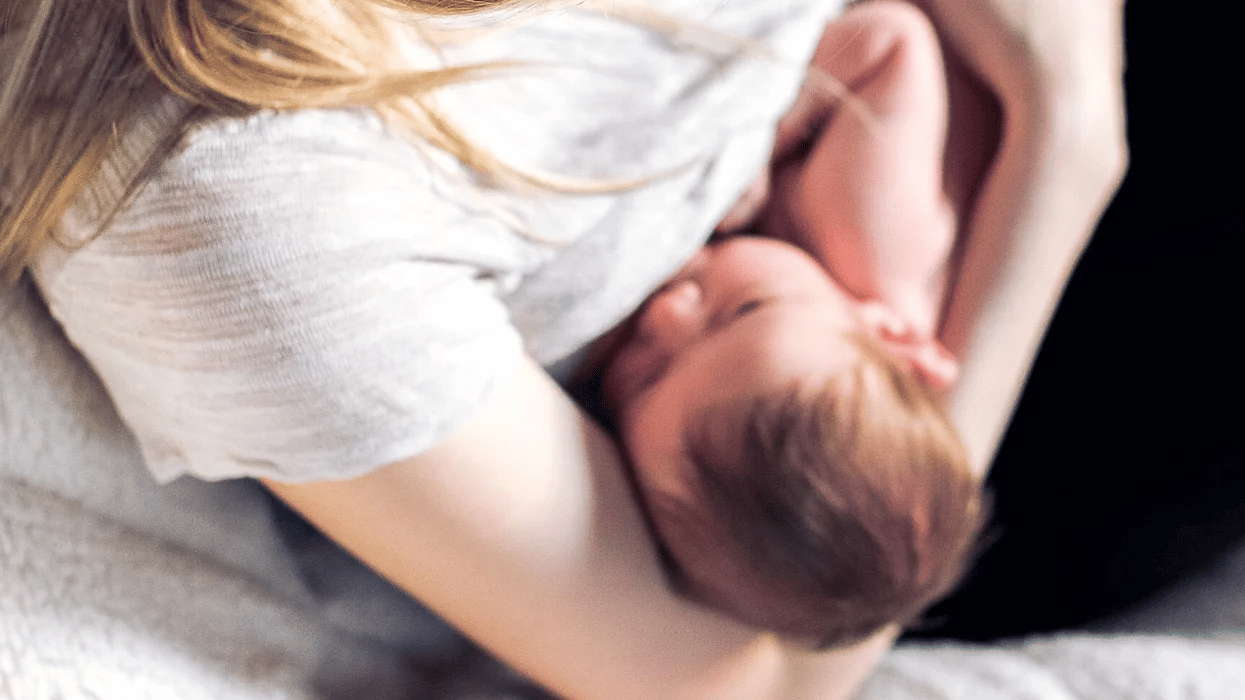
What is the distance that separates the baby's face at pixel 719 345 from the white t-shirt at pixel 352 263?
0.08 metres

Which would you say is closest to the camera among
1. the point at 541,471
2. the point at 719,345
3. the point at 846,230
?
the point at 541,471

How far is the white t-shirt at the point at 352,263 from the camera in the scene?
381 millimetres

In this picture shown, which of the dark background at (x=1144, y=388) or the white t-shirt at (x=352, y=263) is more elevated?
the white t-shirt at (x=352, y=263)

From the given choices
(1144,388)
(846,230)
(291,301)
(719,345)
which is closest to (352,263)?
(291,301)

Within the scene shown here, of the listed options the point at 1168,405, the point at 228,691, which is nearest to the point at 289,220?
the point at 228,691

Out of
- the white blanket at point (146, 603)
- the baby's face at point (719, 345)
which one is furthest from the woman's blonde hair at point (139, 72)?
the baby's face at point (719, 345)

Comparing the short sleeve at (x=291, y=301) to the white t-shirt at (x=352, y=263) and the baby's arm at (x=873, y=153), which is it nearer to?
the white t-shirt at (x=352, y=263)

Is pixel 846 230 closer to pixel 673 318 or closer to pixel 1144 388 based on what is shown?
pixel 673 318

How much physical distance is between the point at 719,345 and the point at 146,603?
0.41 metres

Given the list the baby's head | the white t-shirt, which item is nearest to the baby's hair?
the baby's head

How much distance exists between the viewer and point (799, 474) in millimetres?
534

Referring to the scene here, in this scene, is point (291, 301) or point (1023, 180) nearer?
point (291, 301)

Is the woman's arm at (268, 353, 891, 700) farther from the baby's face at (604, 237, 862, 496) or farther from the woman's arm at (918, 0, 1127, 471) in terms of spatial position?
the woman's arm at (918, 0, 1127, 471)

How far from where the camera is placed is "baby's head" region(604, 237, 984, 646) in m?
0.54
